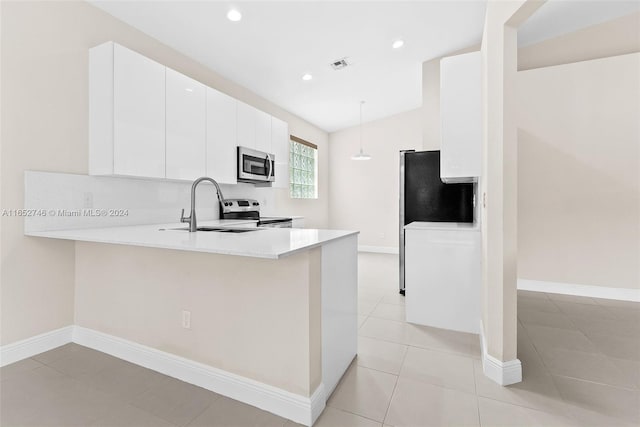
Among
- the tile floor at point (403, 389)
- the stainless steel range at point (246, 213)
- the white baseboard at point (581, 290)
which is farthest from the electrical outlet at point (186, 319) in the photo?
the white baseboard at point (581, 290)

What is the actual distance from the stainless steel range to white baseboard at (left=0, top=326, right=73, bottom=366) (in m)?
1.74

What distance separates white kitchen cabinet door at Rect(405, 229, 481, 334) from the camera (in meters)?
2.55

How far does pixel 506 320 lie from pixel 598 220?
8.73 ft

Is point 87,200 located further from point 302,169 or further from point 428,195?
point 302,169

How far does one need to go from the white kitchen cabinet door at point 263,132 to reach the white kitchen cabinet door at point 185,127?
0.92 meters

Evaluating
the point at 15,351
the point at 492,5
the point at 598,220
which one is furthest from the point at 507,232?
the point at 15,351

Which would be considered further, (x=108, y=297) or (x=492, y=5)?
(x=108, y=297)

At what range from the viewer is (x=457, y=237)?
8.49 feet

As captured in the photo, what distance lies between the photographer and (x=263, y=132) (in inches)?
154

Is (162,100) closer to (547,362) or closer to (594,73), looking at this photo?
(547,362)

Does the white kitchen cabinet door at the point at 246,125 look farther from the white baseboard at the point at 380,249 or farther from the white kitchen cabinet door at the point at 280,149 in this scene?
the white baseboard at the point at 380,249

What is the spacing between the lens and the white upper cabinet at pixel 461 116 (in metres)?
2.48

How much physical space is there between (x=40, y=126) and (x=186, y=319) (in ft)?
5.80

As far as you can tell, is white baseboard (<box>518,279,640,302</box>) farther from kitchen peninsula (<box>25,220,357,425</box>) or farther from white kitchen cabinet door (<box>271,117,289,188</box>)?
white kitchen cabinet door (<box>271,117,289,188</box>)
